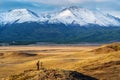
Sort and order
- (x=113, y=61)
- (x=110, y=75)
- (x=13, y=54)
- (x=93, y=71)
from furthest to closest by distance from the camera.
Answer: (x=13, y=54) → (x=113, y=61) → (x=93, y=71) → (x=110, y=75)

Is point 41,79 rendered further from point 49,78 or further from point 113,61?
point 113,61

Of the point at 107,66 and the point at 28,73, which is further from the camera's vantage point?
the point at 107,66

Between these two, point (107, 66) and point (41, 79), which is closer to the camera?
point (41, 79)

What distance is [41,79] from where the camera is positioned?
99.0 feet

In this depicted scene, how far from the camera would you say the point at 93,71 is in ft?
161

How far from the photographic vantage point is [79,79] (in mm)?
30812

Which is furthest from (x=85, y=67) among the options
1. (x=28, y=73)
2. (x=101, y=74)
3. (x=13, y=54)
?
(x=13, y=54)

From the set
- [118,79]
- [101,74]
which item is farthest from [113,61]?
[118,79]

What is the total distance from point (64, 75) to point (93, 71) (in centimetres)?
1878

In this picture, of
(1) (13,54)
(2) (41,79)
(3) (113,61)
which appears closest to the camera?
(2) (41,79)

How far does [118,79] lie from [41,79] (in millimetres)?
14227

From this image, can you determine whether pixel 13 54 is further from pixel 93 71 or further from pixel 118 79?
pixel 118 79

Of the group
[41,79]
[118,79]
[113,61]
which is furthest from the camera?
[113,61]

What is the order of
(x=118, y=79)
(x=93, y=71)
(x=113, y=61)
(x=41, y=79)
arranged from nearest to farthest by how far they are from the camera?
(x=41, y=79), (x=118, y=79), (x=93, y=71), (x=113, y=61)
